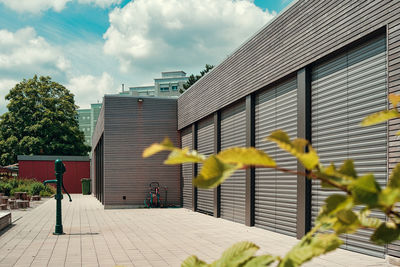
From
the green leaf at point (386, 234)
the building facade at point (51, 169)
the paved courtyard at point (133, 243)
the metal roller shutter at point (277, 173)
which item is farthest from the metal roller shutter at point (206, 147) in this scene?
the building facade at point (51, 169)

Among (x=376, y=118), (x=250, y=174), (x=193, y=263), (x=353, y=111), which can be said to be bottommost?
(x=250, y=174)

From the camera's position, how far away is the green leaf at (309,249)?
592mm

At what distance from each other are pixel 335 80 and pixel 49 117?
135 ft

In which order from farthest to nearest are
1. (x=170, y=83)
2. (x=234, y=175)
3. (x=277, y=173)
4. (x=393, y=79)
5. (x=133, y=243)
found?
(x=170, y=83) → (x=234, y=175) → (x=277, y=173) → (x=133, y=243) → (x=393, y=79)

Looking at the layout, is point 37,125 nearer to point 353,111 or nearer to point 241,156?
point 353,111

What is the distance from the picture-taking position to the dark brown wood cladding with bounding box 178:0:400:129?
6547 millimetres

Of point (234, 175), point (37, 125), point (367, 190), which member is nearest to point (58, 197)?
point (234, 175)

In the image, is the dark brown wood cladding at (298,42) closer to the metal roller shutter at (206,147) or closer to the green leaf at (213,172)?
the metal roller shutter at (206,147)

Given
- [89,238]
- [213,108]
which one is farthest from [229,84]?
[89,238]

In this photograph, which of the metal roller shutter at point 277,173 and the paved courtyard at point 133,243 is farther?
the metal roller shutter at point 277,173

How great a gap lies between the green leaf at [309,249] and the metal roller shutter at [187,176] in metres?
16.5

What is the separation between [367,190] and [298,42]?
28.8ft

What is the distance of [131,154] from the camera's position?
61.0 feet

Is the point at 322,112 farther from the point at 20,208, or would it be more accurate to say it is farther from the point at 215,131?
the point at 20,208
